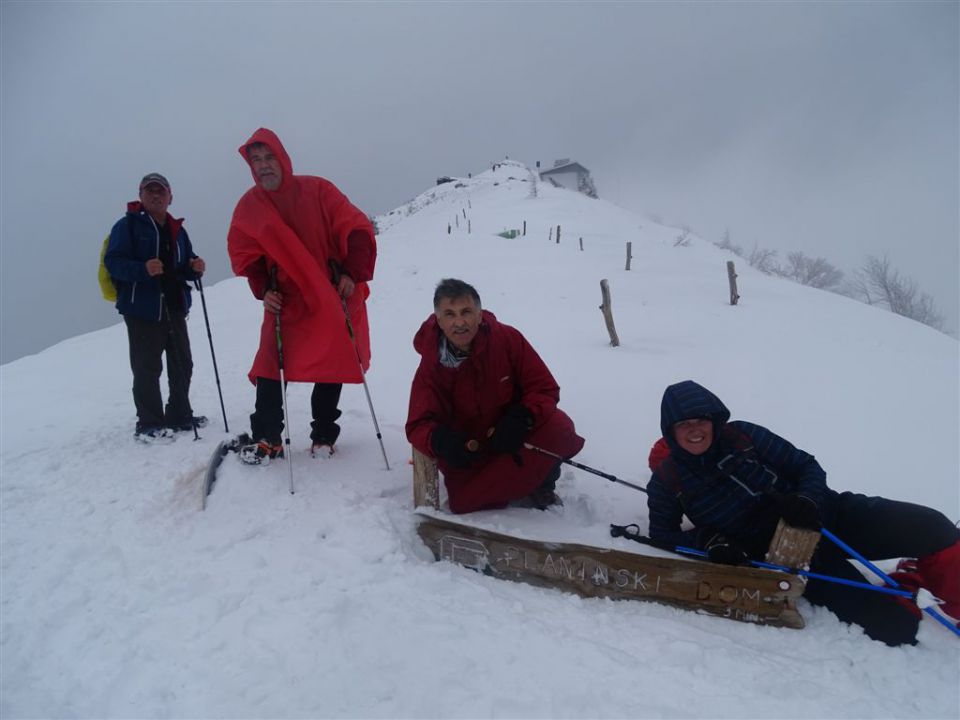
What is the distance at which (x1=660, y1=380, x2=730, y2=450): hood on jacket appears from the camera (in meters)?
2.44

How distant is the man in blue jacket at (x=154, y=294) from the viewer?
407 centimetres

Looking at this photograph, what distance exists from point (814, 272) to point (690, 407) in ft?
139

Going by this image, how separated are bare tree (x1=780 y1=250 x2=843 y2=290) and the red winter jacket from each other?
39818mm

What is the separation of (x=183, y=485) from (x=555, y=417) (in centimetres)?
249

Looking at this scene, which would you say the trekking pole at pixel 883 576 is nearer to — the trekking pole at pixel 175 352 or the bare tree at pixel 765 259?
the trekking pole at pixel 175 352

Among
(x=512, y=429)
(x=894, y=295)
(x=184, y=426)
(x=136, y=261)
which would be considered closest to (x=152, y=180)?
(x=136, y=261)

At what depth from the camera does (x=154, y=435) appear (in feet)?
14.4

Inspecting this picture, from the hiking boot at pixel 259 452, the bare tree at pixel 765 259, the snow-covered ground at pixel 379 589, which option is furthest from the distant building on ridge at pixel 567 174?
the hiking boot at pixel 259 452

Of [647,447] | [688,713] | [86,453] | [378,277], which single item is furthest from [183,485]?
[378,277]

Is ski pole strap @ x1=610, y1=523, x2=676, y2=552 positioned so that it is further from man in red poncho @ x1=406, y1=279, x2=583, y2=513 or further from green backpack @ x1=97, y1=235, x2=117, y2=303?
green backpack @ x1=97, y1=235, x2=117, y2=303

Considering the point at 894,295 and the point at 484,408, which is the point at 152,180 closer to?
the point at 484,408

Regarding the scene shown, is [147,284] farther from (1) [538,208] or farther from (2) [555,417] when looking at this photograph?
(1) [538,208]

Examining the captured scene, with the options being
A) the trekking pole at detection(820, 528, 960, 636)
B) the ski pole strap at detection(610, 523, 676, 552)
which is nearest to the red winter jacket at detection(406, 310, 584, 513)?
the ski pole strap at detection(610, 523, 676, 552)

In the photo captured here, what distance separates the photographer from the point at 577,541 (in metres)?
2.61
